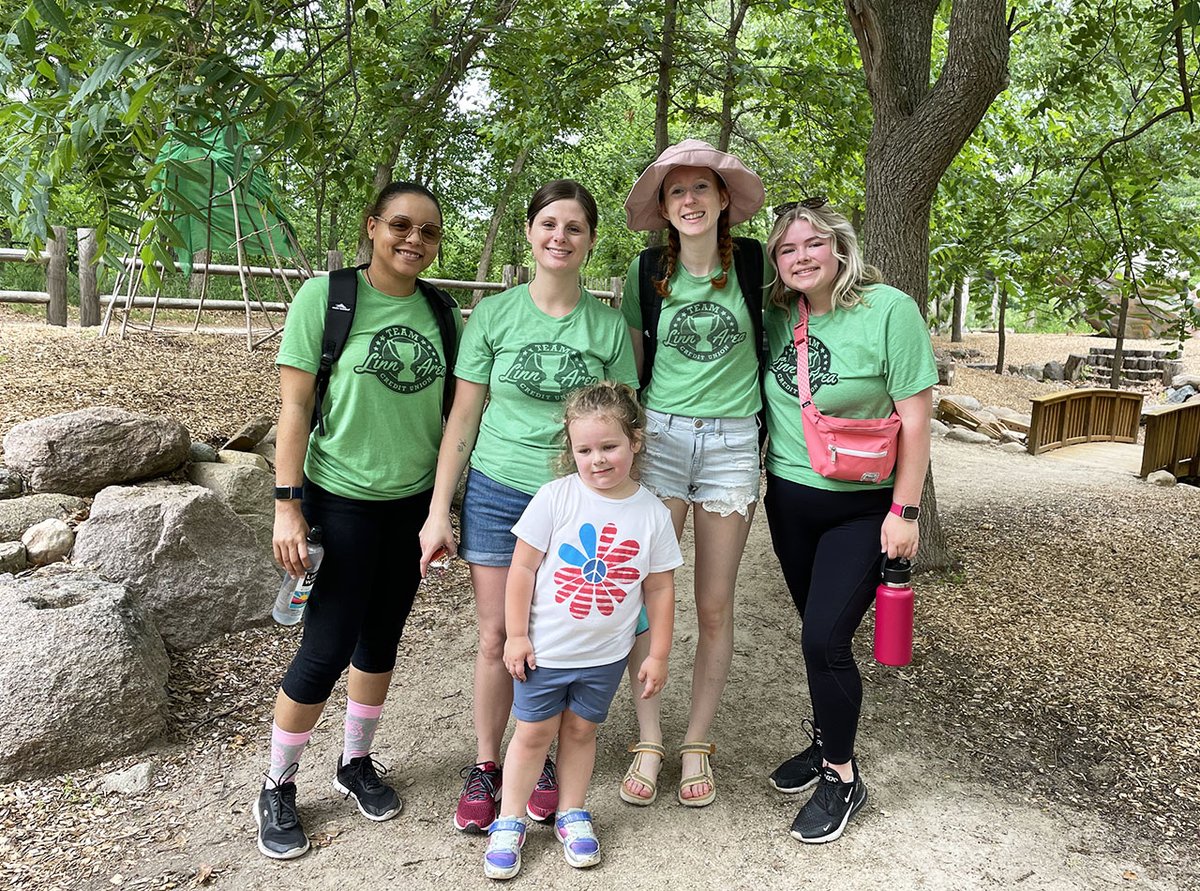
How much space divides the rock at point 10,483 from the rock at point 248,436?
111 centimetres

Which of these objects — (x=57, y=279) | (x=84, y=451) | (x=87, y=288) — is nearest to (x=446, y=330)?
(x=84, y=451)

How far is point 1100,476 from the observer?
8445 mm

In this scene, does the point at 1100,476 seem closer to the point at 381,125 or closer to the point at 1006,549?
the point at 1006,549

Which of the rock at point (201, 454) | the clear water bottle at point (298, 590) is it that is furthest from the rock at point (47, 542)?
the clear water bottle at point (298, 590)

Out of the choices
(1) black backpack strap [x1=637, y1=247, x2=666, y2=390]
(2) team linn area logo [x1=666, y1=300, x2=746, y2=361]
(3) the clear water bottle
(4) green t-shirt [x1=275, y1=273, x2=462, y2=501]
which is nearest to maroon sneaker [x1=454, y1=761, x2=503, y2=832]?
(3) the clear water bottle

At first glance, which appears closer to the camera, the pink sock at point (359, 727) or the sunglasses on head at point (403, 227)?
the sunglasses on head at point (403, 227)

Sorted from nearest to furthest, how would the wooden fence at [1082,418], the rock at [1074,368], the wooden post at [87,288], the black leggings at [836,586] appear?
1. the black leggings at [836,586]
2. the wooden post at [87,288]
3. the wooden fence at [1082,418]
4. the rock at [1074,368]

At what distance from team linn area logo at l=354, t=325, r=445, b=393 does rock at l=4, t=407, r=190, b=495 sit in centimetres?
252

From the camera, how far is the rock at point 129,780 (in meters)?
2.83

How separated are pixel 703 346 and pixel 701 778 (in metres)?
1.32

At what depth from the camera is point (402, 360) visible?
8.02 ft

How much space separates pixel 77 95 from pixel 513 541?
146cm

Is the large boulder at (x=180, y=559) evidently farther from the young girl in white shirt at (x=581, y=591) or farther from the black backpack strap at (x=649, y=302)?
the black backpack strap at (x=649, y=302)

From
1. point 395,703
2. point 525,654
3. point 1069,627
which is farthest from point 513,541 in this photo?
point 1069,627
